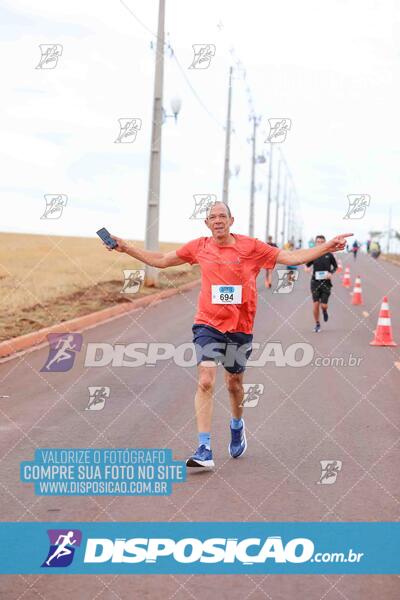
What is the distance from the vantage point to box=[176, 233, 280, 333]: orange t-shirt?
7816 millimetres

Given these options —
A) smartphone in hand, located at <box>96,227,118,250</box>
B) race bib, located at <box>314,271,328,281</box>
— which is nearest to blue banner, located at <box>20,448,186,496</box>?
smartphone in hand, located at <box>96,227,118,250</box>

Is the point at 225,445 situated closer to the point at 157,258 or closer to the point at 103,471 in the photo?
the point at 103,471

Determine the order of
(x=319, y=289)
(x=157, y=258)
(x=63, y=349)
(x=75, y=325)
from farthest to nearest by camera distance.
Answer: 1. (x=319, y=289)
2. (x=75, y=325)
3. (x=63, y=349)
4. (x=157, y=258)

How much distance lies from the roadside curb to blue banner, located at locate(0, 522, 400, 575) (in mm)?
8963

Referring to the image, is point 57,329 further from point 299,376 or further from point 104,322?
point 299,376

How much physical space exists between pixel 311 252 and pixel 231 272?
0.65 meters

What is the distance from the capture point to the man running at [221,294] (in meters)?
7.79

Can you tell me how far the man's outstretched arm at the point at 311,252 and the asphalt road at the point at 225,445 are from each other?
1676mm

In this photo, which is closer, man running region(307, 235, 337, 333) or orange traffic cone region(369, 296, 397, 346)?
orange traffic cone region(369, 296, 397, 346)

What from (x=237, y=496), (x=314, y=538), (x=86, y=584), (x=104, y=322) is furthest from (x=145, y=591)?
(x=104, y=322)

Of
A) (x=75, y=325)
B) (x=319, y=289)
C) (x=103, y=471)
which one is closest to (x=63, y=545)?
(x=103, y=471)

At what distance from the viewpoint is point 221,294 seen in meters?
7.82

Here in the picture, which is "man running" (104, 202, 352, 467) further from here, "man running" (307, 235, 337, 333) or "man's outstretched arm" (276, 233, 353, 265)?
"man running" (307, 235, 337, 333)

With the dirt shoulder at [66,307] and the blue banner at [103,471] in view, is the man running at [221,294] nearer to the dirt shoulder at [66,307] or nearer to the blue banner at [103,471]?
the blue banner at [103,471]
